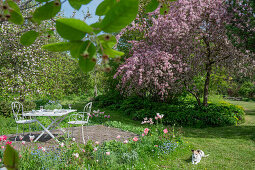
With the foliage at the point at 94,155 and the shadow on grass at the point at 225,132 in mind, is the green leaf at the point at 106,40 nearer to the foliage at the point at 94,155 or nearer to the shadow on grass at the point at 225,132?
the foliage at the point at 94,155

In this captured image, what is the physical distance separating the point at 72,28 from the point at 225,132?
7775 millimetres

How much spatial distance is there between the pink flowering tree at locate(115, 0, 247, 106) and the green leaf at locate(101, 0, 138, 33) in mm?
7648

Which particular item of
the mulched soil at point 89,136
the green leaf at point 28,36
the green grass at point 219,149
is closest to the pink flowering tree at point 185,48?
the green grass at point 219,149

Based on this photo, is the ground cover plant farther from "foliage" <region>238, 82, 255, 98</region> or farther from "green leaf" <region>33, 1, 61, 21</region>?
"foliage" <region>238, 82, 255, 98</region>

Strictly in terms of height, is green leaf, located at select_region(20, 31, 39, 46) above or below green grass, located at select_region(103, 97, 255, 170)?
above

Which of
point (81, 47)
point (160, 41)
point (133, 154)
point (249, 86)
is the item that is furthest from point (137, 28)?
point (249, 86)

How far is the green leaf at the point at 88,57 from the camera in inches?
16.0

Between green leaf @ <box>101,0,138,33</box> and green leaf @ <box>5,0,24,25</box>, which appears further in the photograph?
green leaf @ <box>5,0,24,25</box>

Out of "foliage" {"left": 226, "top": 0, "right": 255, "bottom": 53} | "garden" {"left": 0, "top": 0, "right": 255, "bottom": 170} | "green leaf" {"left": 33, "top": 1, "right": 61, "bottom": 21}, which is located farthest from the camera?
"foliage" {"left": 226, "top": 0, "right": 255, "bottom": 53}

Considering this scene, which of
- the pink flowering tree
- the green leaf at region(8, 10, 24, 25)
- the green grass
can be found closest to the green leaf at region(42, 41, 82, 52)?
the green leaf at region(8, 10, 24, 25)

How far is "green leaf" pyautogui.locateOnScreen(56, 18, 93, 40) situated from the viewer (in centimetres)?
36

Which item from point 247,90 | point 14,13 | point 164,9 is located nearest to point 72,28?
point 14,13

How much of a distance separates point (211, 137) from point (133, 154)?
12.2ft

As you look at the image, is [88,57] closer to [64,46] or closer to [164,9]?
[64,46]
